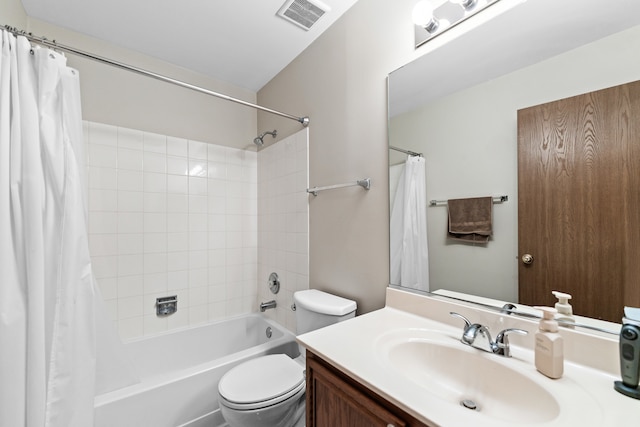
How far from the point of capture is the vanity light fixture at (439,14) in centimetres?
101

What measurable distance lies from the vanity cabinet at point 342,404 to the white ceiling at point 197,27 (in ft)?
5.66

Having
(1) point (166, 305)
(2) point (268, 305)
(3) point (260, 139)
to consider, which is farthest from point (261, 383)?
(3) point (260, 139)

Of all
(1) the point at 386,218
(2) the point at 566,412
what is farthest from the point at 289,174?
(2) the point at 566,412

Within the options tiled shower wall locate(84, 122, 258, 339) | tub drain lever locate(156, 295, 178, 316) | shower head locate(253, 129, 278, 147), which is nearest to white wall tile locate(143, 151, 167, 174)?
tiled shower wall locate(84, 122, 258, 339)

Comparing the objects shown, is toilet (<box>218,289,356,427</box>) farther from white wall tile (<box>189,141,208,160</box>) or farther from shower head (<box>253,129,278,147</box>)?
white wall tile (<box>189,141,208,160</box>)

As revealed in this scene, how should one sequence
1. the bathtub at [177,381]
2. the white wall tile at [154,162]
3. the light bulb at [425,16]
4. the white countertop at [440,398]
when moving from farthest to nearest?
the white wall tile at [154,162]
the bathtub at [177,381]
the light bulb at [425,16]
the white countertop at [440,398]

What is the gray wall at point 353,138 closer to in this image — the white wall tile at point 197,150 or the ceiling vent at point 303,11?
the ceiling vent at point 303,11

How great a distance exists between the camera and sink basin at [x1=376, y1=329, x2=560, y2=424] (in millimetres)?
647

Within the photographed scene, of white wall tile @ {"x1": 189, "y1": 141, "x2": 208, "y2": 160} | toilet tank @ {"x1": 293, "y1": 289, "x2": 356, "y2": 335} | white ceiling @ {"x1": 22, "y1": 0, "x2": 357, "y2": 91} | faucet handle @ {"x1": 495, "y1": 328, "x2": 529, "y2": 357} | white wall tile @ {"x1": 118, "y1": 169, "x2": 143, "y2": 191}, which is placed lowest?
toilet tank @ {"x1": 293, "y1": 289, "x2": 356, "y2": 335}

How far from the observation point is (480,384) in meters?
0.77

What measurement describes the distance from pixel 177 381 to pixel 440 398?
1294mm

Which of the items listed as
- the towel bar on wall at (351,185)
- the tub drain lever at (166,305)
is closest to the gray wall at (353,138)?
the towel bar on wall at (351,185)

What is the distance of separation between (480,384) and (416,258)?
0.50 m

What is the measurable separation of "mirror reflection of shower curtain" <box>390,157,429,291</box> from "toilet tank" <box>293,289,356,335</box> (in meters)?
0.29
